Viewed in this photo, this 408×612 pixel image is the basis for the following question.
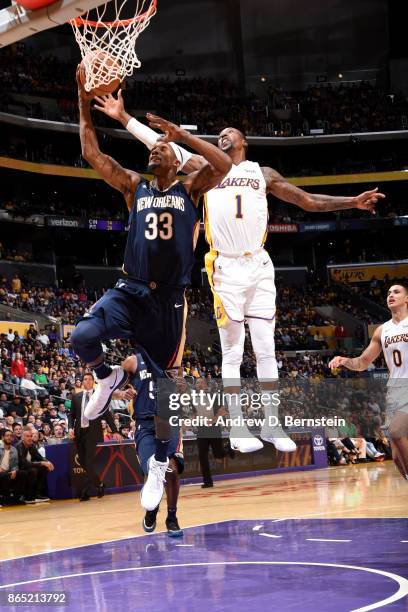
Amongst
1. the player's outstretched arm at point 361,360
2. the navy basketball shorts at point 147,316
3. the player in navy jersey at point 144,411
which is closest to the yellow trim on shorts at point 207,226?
the navy basketball shorts at point 147,316

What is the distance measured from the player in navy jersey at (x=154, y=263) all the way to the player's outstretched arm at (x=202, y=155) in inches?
0.4

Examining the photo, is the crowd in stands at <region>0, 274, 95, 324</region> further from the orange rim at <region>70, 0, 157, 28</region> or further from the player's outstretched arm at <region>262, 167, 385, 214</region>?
the player's outstretched arm at <region>262, 167, 385, 214</region>

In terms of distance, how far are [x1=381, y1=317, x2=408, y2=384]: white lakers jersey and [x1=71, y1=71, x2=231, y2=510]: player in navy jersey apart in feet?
11.6

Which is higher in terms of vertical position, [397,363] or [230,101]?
[230,101]

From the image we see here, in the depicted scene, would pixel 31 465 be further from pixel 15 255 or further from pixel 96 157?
pixel 15 255

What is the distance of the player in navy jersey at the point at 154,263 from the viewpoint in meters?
6.56

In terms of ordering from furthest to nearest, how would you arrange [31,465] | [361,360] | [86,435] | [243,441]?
[31,465] < [86,435] < [361,360] < [243,441]

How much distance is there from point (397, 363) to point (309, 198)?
3282mm

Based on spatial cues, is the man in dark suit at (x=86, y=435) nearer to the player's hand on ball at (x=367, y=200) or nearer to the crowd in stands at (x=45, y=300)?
the player's hand on ball at (x=367, y=200)

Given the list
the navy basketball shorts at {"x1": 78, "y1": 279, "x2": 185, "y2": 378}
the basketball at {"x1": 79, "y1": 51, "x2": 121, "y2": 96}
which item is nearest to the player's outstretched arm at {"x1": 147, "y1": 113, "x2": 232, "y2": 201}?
the basketball at {"x1": 79, "y1": 51, "x2": 121, "y2": 96}

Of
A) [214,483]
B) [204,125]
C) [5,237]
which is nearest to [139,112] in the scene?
[204,125]

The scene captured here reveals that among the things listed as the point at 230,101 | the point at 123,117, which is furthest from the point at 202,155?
the point at 230,101

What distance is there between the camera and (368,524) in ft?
35.0

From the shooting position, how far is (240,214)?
655 cm
